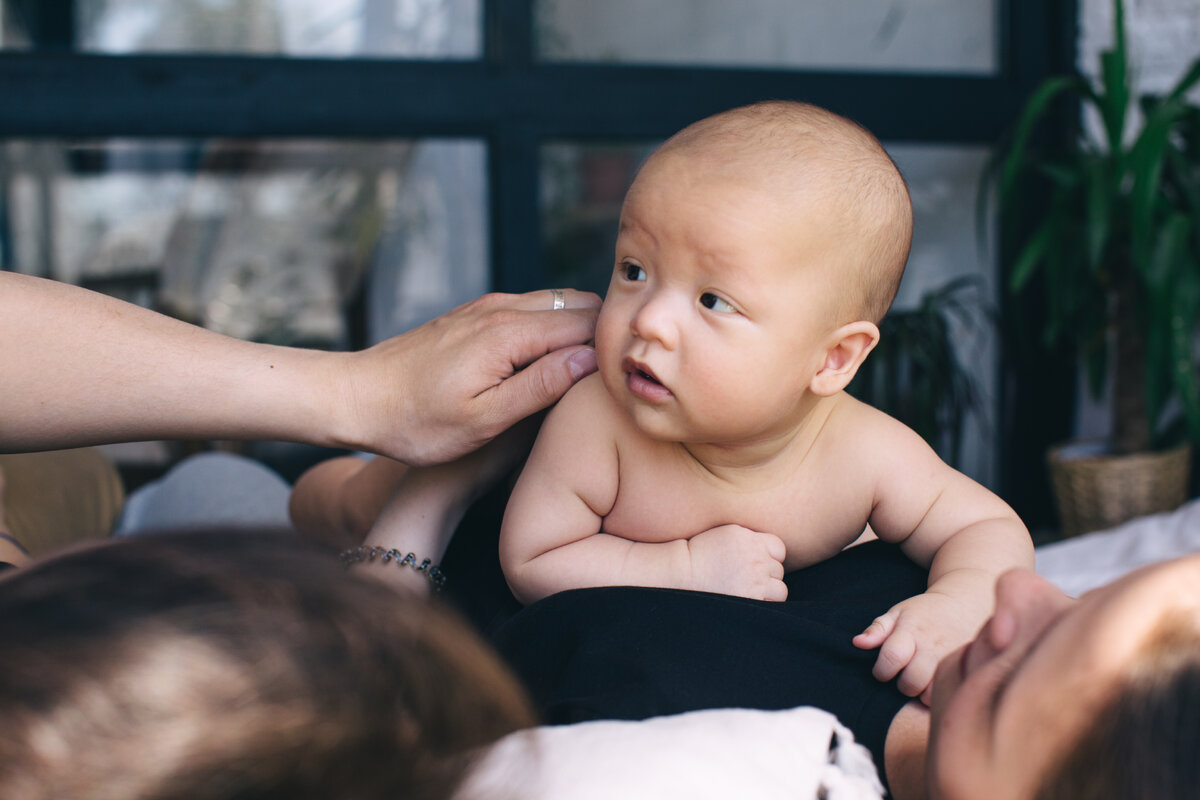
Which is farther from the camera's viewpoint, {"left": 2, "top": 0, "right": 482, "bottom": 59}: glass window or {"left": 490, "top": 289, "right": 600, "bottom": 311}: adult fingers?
{"left": 2, "top": 0, "right": 482, "bottom": 59}: glass window

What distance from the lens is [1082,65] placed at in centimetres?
300

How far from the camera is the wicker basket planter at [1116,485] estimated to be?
8.27ft

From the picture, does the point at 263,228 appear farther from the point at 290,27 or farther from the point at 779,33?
the point at 779,33

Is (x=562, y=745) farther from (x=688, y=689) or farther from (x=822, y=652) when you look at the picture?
(x=822, y=652)

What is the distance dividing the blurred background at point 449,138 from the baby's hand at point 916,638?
1910 mm

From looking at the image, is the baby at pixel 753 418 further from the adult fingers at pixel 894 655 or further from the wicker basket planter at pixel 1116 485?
the wicker basket planter at pixel 1116 485

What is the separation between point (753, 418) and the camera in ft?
2.94

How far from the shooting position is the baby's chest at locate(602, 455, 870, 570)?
3.20ft

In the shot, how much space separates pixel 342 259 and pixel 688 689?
270 centimetres

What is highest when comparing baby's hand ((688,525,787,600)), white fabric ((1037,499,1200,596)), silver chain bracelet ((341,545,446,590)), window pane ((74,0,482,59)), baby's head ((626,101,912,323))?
window pane ((74,0,482,59))

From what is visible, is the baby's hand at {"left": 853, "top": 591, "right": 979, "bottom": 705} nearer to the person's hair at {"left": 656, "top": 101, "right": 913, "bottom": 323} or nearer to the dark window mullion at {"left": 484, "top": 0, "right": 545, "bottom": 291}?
the person's hair at {"left": 656, "top": 101, "right": 913, "bottom": 323}

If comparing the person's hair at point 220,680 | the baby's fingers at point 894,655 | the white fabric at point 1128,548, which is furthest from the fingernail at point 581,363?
the white fabric at point 1128,548

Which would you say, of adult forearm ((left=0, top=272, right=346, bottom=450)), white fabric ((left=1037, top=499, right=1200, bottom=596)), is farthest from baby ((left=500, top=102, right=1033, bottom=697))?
white fabric ((left=1037, top=499, right=1200, bottom=596))

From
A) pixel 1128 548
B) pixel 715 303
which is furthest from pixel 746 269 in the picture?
pixel 1128 548
